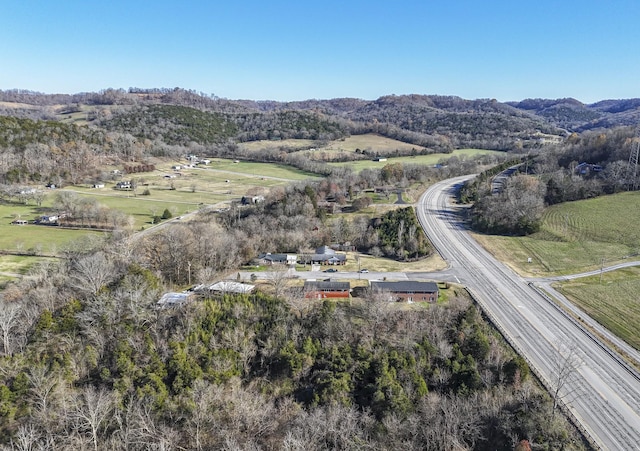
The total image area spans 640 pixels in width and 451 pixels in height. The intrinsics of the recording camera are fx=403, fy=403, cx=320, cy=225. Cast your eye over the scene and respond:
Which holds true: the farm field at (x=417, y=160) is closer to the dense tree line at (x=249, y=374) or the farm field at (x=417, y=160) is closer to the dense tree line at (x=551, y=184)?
the dense tree line at (x=551, y=184)

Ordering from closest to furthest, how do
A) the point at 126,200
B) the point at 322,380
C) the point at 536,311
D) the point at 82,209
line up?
the point at 322,380
the point at 536,311
the point at 82,209
the point at 126,200

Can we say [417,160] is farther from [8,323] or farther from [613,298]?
[8,323]

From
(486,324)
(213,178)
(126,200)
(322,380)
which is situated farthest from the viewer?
(213,178)

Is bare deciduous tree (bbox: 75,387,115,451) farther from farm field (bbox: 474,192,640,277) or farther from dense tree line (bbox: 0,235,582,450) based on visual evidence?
farm field (bbox: 474,192,640,277)

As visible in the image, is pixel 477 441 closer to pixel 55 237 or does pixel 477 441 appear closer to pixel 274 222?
pixel 274 222

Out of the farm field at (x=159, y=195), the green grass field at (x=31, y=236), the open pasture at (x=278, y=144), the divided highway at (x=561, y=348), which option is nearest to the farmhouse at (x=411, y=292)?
the divided highway at (x=561, y=348)

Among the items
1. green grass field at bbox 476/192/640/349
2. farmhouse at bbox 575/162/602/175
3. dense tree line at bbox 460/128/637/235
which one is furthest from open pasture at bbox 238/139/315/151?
green grass field at bbox 476/192/640/349

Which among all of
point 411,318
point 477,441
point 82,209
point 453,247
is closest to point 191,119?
point 82,209
